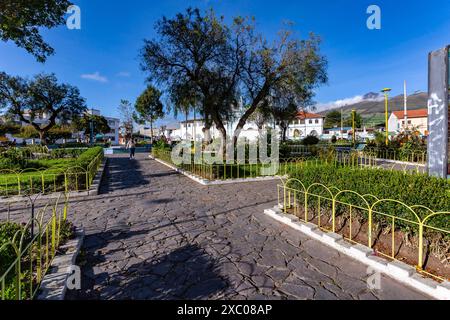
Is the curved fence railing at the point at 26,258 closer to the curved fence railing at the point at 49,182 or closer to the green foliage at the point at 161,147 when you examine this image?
the curved fence railing at the point at 49,182

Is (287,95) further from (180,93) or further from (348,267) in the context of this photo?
(348,267)

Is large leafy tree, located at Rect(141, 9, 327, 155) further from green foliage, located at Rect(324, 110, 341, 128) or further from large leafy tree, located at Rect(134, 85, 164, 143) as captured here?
green foliage, located at Rect(324, 110, 341, 128)

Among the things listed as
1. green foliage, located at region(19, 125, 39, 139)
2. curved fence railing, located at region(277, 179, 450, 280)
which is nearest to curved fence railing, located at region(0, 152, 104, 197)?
curved fence railing, located at region(277, 179, 450, 280)

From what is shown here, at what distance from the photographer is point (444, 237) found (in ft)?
10.5

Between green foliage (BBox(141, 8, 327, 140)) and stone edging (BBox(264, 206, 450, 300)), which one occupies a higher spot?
green foliage (BBox(141, 8, 327, 140))

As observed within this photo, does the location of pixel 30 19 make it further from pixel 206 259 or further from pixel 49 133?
pixel 49 133

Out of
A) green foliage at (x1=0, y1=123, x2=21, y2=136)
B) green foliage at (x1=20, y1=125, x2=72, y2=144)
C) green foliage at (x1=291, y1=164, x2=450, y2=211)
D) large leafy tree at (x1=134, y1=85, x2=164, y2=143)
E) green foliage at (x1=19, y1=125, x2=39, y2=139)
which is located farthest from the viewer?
green foliage at (x1=19, y1=125, x2=39, y2=139)

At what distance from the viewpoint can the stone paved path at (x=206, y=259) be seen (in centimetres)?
291

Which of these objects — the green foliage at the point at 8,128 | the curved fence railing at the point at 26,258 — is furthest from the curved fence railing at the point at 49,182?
the green foliage at the point at 8,128

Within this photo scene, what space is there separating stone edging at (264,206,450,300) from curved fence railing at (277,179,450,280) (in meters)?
0.16

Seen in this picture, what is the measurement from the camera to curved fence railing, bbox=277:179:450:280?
125 inches

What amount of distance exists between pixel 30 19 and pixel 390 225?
15310 millimetres

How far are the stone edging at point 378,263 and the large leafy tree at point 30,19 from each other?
13211 millimetres

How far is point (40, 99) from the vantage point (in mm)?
28609
